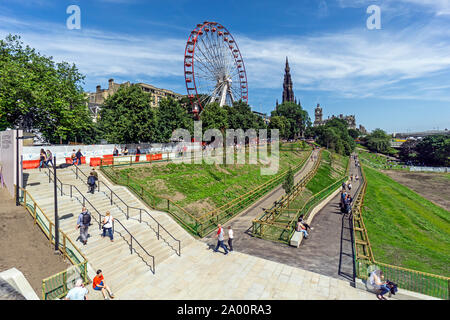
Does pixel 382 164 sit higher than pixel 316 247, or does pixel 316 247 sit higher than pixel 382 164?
pixel 382 164

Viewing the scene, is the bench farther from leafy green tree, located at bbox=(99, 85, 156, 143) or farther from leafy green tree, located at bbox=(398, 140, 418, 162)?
leafy green tree, located at bbox=(398, 140, 418, 162)

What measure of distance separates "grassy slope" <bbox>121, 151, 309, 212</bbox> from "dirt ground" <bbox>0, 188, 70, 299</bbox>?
904 centimetres

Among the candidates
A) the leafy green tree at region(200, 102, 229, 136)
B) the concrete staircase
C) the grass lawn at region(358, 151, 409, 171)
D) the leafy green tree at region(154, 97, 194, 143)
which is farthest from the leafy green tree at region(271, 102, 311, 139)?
the concrete staircase

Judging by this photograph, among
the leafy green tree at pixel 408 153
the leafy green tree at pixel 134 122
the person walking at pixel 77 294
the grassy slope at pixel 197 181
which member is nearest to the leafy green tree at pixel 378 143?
the leafy green tree at pixel 408 153

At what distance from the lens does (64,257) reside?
10.3 m

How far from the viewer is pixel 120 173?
21.2 meters

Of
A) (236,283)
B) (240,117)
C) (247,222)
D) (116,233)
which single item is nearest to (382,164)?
(240,117)

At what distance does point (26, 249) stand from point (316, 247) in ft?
47.2

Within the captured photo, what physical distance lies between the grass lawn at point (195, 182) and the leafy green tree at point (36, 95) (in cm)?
1305

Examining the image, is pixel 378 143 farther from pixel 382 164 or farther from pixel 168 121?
pixel 168 121

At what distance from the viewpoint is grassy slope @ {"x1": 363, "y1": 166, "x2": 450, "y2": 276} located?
45.9ft
